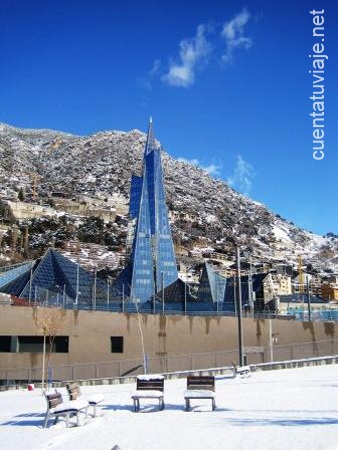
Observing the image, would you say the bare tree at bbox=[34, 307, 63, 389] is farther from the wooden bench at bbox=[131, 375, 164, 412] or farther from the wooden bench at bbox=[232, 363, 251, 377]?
the wooden bench at bbox=[131, 375, 164, 412]

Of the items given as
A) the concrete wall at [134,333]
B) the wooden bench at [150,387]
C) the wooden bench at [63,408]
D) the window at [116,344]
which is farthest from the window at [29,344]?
the wooden bench at [63,408]

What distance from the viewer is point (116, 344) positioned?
104 feet

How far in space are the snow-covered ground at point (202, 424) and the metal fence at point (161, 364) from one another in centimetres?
895

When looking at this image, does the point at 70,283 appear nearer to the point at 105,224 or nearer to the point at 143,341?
the point at 143,341

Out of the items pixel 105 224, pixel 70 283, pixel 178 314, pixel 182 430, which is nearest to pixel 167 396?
pixel 182 430

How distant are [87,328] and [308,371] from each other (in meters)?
12.5

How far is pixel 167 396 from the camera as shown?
17.4 m

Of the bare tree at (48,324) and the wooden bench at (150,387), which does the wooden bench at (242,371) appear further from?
the bare tree at (48,324)

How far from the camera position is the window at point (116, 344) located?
31.5m

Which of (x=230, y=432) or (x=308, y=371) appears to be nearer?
(x=230, y=432)

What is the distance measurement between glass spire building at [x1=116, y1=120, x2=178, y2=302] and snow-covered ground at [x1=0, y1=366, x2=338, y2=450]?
70.9 m

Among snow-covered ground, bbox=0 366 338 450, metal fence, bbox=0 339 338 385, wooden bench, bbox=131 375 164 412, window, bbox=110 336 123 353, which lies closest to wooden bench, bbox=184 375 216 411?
snow-covered ground, bbox=0 366 338 450

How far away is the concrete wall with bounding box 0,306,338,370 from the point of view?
28.1m

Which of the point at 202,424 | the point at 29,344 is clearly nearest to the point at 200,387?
the point at 202,424
